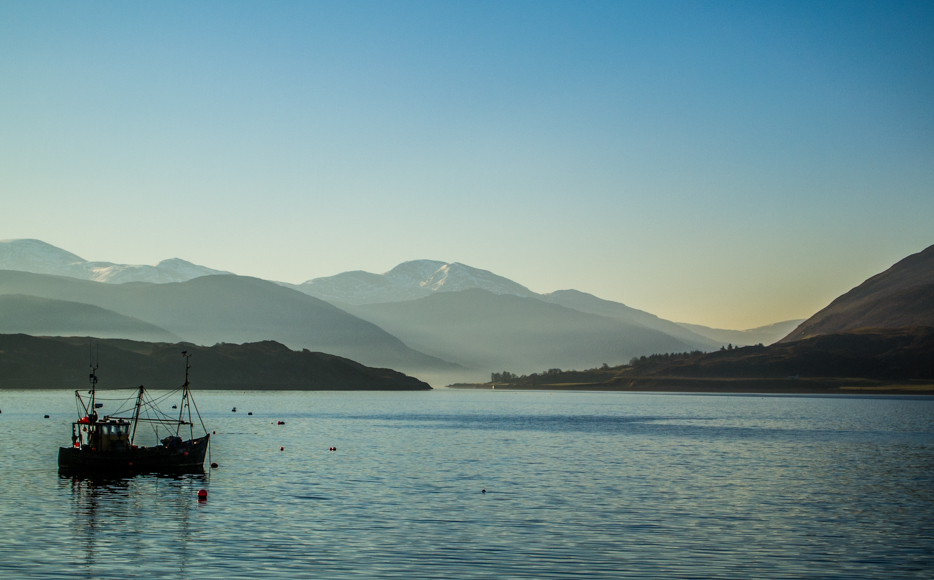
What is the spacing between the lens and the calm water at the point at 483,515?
128ft

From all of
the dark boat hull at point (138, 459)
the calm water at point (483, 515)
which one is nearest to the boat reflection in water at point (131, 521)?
the calm water at point (483, 515)

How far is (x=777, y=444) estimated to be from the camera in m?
114

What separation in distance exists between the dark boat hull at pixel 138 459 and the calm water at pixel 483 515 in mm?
2430

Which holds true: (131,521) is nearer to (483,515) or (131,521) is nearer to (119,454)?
(483,515)

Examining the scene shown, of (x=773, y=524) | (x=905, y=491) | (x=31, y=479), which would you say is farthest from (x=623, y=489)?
(x=31, y=479)

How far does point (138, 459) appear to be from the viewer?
76250 millimetres

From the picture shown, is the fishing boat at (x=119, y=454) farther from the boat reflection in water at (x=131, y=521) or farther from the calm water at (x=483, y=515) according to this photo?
the calm water at (x=483, y=515)

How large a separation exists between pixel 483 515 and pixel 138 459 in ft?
129

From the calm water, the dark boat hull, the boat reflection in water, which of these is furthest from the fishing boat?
the calm water

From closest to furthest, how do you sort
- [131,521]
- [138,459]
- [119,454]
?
[131,521] → [119,454] → [138,459]

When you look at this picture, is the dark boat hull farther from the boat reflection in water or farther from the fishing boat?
the boat reflection in water

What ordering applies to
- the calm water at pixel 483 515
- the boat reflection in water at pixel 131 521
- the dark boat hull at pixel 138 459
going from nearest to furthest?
the calm water at pixel 483 515 → the boat reflection in water at pixel 131 521 → the dark boat hull at pixel 138 459

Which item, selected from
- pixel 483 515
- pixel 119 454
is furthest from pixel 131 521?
pixel 119 454

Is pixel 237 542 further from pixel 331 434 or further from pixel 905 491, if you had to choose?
pixel 331 434
